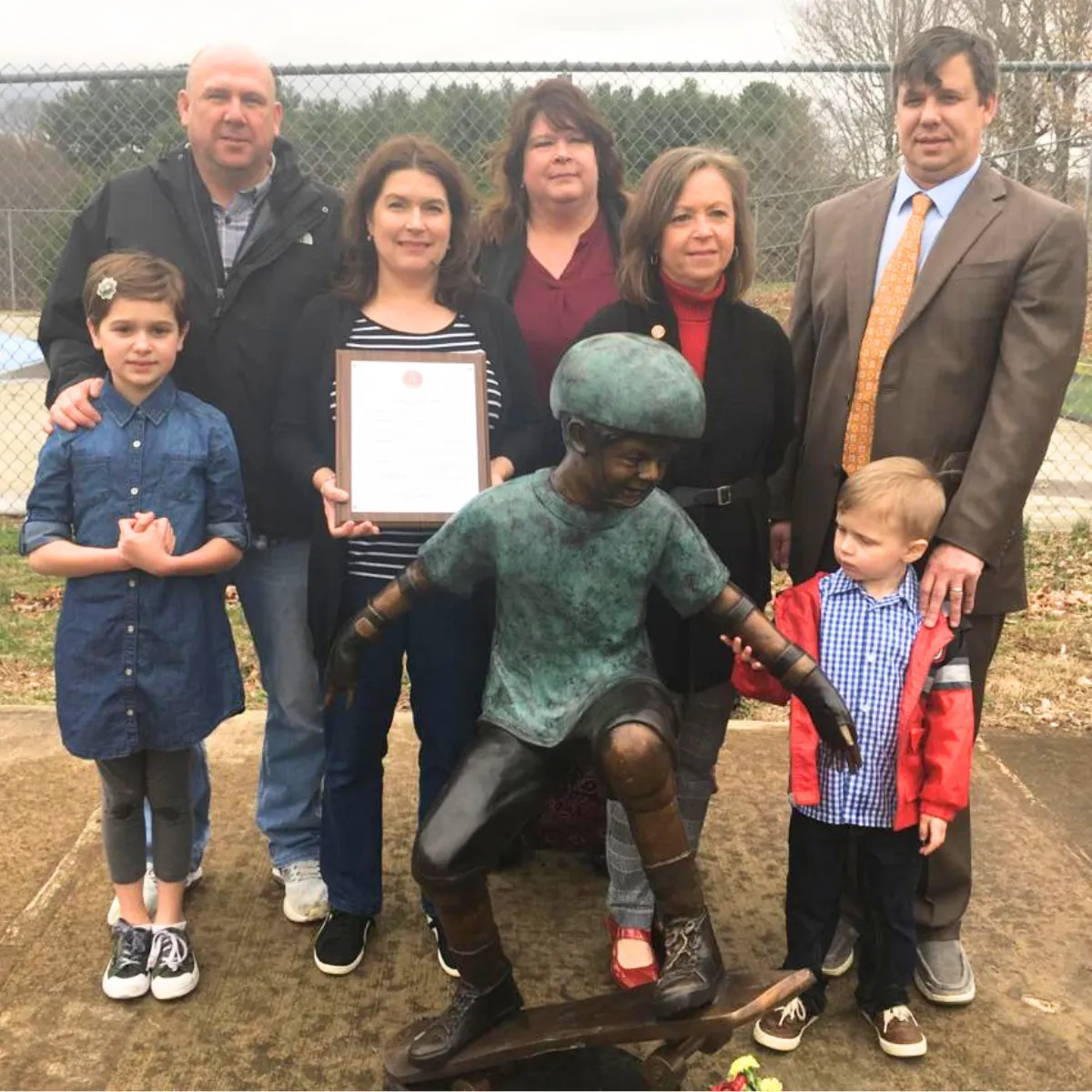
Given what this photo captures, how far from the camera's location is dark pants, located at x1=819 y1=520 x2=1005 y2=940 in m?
2.95

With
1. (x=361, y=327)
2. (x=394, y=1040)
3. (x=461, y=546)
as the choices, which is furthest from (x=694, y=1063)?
(x=361, y=327)

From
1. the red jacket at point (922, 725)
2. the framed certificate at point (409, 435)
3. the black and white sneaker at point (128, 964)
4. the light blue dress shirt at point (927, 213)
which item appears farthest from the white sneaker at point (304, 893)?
the light blue dress shirt at point (927, 213)

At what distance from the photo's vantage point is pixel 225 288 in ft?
9.68

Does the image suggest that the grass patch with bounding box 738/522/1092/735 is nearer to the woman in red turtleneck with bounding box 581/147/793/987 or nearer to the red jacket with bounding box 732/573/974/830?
the woman in red turtleneck with bounding box 581/147/793/987

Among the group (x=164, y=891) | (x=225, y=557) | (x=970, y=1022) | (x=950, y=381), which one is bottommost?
(x=970, y=1022)

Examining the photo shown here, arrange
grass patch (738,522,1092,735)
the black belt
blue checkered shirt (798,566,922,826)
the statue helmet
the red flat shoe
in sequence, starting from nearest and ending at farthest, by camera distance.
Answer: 1. the statue helmet
2. blue checkered shirt (798,566,922,826)
3. the black belt
4. the red flat shoe
5. grass patch (738,522,1092,735)

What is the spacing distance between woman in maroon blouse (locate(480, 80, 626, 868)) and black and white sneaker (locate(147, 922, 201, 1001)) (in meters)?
1.11

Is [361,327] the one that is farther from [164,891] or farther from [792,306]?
[164,891]

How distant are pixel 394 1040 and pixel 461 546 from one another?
113cm

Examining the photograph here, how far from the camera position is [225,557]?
9.11ft

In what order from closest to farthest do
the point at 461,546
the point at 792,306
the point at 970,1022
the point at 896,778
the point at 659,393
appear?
the point at 659,393 < the point at 461,546 < the point at 896,778 < the point at 970,1022 < the point at 792,306

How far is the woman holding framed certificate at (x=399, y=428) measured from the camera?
2.62m

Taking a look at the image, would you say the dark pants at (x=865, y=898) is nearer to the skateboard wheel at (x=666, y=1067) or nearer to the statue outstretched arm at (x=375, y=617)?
the skateboard wheel at (x=666, y=1067)

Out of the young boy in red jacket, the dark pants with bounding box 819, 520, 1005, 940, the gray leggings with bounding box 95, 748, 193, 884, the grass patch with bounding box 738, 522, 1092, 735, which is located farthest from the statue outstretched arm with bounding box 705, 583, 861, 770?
the grass patch with bounding box 738, 522, 1092, 735
